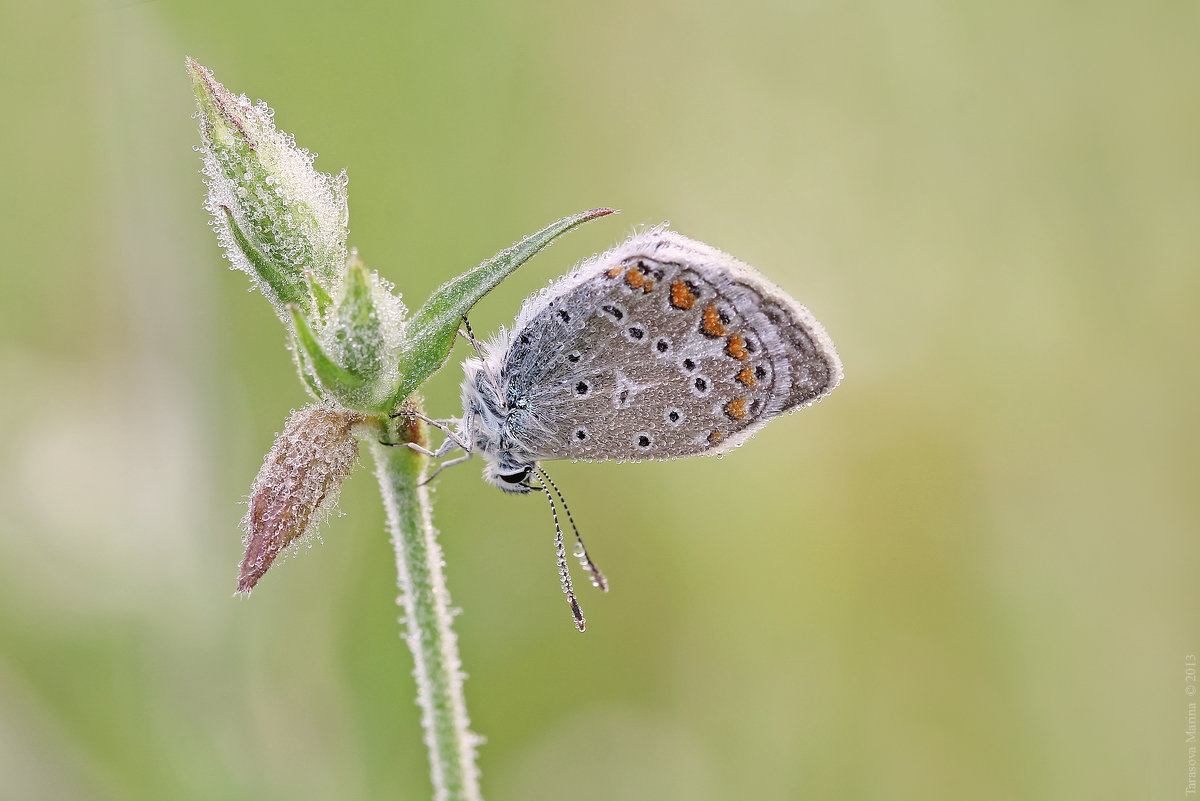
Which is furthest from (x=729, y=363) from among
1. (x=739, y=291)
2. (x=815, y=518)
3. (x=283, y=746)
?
(x=283, y=746)

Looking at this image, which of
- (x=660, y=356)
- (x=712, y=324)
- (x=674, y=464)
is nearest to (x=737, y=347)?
(x=712, y=324)

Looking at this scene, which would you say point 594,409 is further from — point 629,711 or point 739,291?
point 629,711

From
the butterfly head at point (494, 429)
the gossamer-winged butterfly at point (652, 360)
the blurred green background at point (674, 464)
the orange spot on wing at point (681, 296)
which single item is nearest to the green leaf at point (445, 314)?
the gossamer-winged butterfly at point (652, 360)

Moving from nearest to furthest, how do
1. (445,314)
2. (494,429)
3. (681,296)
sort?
1. (445,314)
2. (681,296)
3. (494,429)

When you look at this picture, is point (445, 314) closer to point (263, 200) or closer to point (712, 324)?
point (263, 200)

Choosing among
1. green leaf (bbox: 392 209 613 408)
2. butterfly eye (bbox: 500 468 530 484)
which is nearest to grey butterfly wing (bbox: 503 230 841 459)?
butterfly eye (bbox: 500 468 530 484)

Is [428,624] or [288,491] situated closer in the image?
[288,491]

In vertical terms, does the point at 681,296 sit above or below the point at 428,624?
above
